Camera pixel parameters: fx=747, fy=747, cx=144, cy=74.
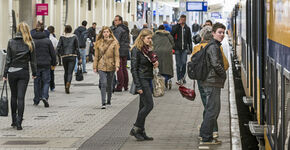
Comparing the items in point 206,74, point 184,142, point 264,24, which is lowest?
point 184,142

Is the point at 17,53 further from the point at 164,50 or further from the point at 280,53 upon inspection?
the point at 164,50

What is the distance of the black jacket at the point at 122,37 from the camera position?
62.6ft

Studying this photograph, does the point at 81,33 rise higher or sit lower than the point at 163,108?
higher

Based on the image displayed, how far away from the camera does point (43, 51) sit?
52.3ft

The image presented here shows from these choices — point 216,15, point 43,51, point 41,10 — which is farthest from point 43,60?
point 216,15

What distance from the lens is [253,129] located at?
941 cm

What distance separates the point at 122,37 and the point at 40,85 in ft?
12.1

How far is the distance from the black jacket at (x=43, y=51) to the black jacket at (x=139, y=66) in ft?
16.7

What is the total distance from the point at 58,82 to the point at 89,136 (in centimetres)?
1155

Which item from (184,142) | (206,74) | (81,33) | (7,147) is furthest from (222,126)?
(81,33)

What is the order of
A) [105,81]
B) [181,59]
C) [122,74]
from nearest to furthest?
[105,81] → [122,74] → [181,59]

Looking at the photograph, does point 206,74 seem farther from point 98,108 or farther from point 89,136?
point 98,108

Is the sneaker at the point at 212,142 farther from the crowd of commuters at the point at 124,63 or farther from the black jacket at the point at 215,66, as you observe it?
the black jacket at the point at 215,66

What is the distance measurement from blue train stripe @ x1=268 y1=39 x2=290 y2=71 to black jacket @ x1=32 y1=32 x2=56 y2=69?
9117mm
